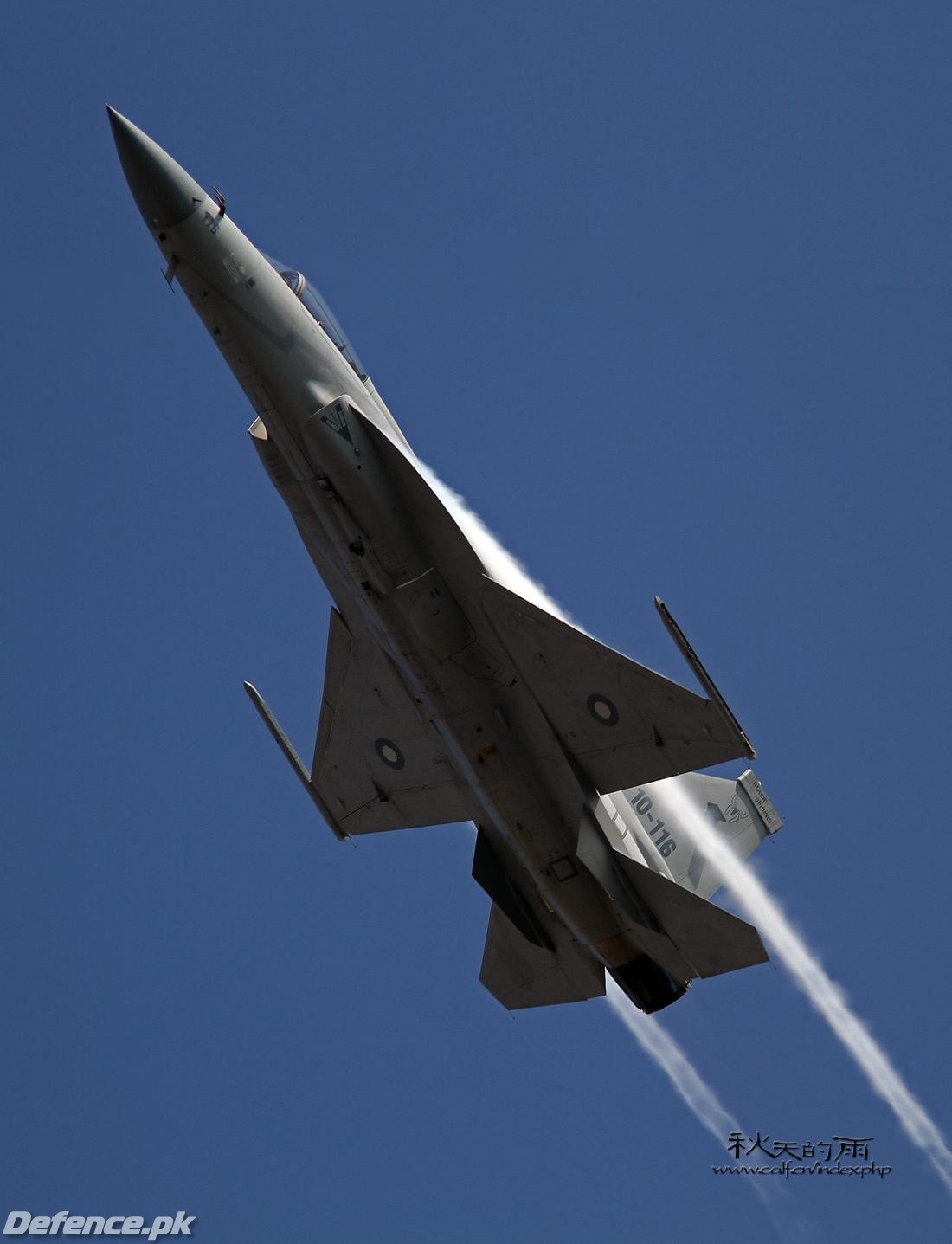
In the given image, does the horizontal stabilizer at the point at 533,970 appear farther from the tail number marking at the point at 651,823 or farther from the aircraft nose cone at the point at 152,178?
the aircraft nose cone at the point at 152,178

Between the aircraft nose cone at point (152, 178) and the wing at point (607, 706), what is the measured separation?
586cm

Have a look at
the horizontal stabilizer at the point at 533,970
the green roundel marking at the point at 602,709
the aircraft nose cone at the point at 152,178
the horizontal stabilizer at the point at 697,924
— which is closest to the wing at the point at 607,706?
the green roundel marking at the point at 602,709

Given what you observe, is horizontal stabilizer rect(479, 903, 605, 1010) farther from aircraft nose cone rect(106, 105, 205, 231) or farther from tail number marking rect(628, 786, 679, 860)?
aircraft nose cone rect(106, 105, 205, 231)

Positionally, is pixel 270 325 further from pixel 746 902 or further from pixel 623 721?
pixel 746 902

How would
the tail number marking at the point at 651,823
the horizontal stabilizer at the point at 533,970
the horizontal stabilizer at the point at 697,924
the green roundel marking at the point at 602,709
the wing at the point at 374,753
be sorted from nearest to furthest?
the green roundel marking at the point at 602,709, the horizontal stabilizer at the point at 697,924, the wing at the point at 374,753, the horizontal stabilizer at the point at 533,970, the tail number marking at the point at 651,823

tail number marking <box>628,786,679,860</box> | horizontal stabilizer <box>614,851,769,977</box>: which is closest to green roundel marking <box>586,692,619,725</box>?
horizontal stabilizer <box>614,851,769,977</box>

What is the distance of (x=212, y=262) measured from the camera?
63.5 feet

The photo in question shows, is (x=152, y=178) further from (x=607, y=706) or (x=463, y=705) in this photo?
(x=607, y=706)

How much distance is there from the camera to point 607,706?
2141 centimetres

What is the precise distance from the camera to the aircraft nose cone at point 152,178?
1895 cm

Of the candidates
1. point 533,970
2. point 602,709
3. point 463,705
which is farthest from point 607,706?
point 533,970

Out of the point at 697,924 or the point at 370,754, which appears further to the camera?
the point at 370,754

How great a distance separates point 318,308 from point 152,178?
2.58m

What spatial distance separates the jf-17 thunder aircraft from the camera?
19672 mm
